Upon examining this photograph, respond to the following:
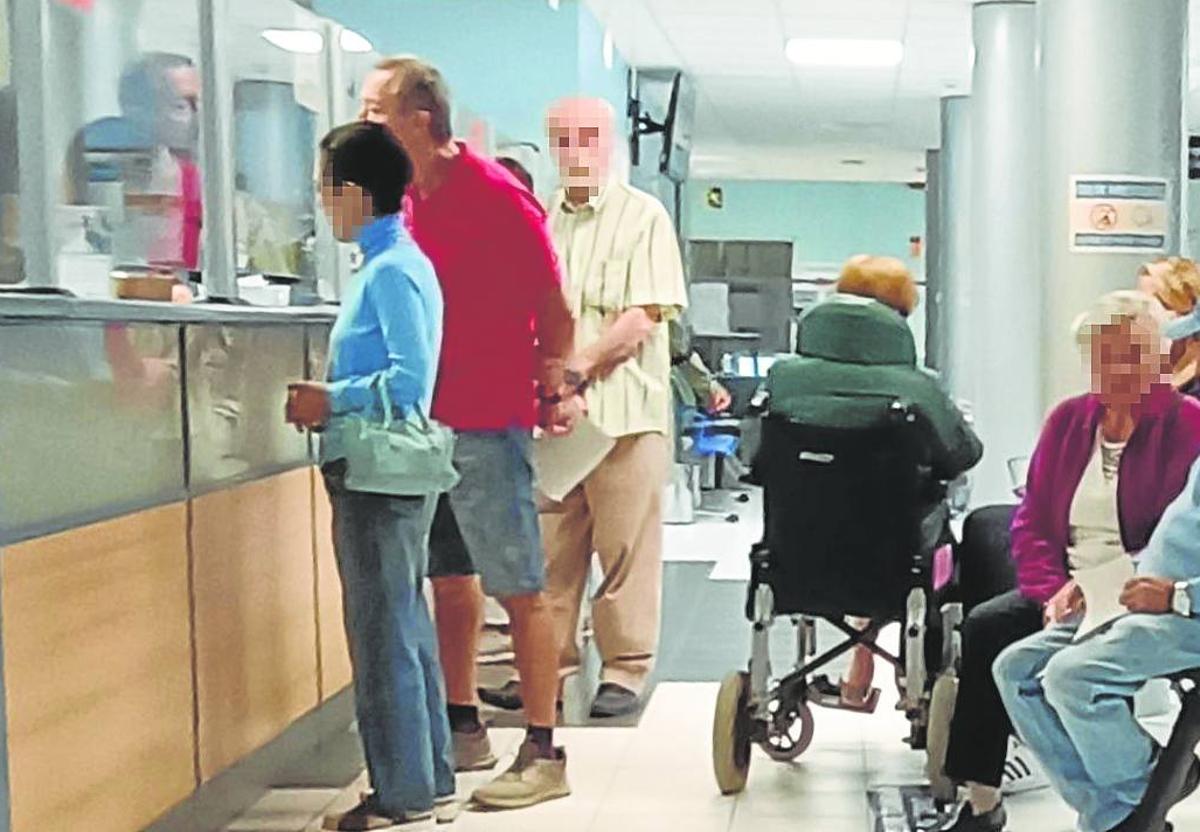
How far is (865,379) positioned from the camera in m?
3.59

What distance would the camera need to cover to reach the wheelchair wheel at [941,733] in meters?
3.38

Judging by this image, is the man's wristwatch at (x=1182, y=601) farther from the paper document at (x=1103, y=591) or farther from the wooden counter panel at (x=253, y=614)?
the wooden counter panel at (x=253, y=614)

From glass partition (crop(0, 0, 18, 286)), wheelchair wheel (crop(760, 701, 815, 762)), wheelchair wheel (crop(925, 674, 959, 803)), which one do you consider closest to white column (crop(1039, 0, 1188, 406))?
wheelchair wheel (crop(760, 701, 815, 762))

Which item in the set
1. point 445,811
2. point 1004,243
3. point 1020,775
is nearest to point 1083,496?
point 1020,775

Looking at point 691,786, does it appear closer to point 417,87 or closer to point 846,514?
point 846,514

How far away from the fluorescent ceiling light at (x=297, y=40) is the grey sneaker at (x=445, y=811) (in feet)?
6.14

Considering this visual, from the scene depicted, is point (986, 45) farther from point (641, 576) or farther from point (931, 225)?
point (931, 225)

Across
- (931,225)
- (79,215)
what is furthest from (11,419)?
(931,225)

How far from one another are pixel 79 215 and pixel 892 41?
693 centimetres

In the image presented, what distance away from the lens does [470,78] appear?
7246 mm

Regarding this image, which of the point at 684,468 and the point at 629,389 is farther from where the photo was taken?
the point at 684,468

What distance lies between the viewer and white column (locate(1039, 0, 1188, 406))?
4.46 metres

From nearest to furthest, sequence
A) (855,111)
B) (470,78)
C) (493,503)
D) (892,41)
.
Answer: (493,503) → (470,78) → (892,41) → (855,111)

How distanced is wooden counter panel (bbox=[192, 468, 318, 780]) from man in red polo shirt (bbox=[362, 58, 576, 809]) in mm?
420
